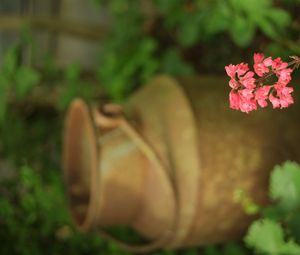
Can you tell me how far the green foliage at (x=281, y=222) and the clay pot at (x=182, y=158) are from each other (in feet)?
0.88

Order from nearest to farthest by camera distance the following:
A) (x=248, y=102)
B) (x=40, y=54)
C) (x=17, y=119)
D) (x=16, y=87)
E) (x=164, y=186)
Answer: (x=248, y=102)
(x=164, y=186)
(x=16, y=87)
(x=17, y=119)
(x=40, y=54)

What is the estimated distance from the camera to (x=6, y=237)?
212 cm

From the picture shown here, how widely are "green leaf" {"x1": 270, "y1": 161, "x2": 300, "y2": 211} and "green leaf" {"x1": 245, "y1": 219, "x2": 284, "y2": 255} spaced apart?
51 mm

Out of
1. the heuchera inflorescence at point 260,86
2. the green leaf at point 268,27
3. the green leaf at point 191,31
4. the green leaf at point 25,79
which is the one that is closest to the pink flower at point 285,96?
the heuchera inflorescence at point 260,86

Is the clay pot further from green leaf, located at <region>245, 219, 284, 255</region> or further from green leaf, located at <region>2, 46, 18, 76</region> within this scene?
green leaf, located at <region>2, 46, 18, 76</region>

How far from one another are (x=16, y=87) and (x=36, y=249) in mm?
664

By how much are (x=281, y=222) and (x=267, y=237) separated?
90 millimetres

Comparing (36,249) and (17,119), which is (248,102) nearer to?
(36,249)

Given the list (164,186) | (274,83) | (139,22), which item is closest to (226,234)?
(164,186)

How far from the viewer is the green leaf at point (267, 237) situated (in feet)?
3.01

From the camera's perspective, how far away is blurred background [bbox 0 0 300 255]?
1607 millimetres

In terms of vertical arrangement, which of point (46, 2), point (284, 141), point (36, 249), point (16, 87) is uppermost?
point (46, 2)

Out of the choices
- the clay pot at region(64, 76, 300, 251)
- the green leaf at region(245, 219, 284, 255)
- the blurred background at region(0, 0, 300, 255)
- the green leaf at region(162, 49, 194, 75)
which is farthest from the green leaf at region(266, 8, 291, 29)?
the green leaf at region(162, 49, 194, 75)

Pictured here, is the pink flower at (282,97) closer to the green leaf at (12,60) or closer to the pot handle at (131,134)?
the pot handle at (131,134)
